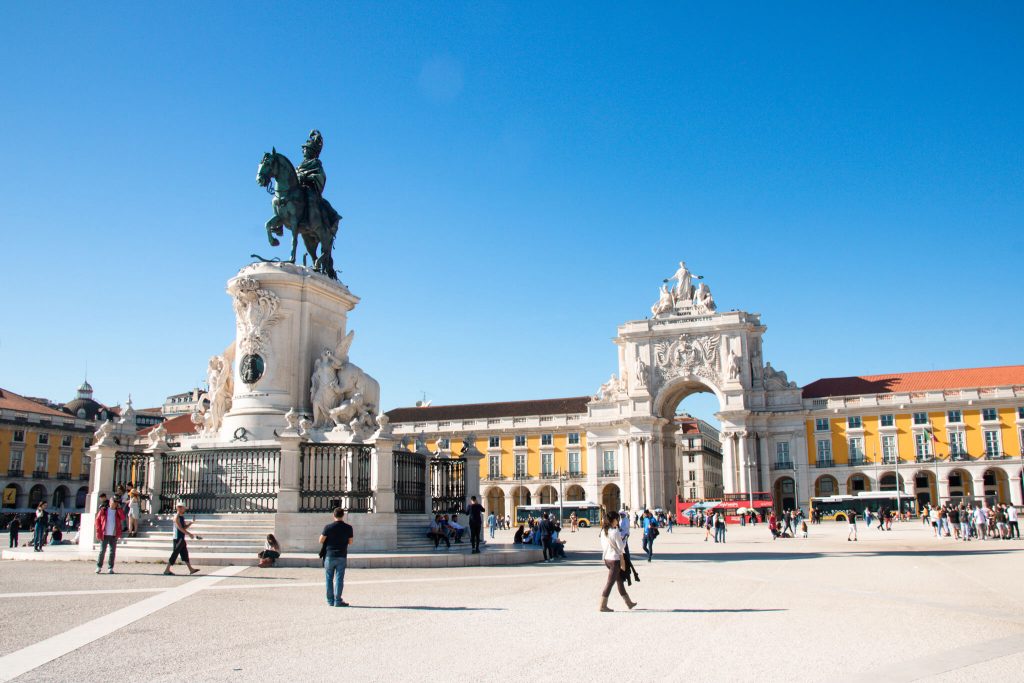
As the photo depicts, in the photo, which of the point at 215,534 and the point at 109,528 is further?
the point at 215,534

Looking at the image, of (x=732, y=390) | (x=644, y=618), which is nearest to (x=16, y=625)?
(x=644, y=618)

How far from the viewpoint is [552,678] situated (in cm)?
650

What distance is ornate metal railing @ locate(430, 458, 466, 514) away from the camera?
863 inches

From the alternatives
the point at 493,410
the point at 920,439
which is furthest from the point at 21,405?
the point at 920,439

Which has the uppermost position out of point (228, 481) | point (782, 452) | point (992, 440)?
point (992, 440)

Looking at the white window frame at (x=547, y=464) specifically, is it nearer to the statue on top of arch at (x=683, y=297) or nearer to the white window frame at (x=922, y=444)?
the statue on top of arch at (x=683, y=297)

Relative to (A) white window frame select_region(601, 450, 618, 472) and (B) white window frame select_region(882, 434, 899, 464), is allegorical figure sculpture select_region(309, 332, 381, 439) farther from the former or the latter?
(B) white window frame select_region(882, 434, 899, 464)

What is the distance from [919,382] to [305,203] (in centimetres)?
6266

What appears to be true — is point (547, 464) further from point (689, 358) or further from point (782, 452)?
point (782, 452)

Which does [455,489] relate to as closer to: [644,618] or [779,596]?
[779,596]

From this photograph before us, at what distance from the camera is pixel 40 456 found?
66.6m

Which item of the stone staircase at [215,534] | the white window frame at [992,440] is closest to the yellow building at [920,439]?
the white window frame at [992,440]

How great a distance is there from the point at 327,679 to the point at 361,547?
35.5 feet

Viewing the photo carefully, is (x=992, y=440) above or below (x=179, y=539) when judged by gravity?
above
